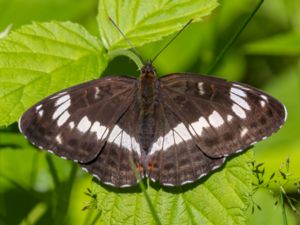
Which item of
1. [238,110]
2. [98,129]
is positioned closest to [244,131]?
[238,110]

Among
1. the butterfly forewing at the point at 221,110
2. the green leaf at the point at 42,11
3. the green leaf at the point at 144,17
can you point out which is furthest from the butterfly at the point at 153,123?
the green leaf at the point at 42,11

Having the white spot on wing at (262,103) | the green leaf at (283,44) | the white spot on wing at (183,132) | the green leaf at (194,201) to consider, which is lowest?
the green leaf at (194,201)

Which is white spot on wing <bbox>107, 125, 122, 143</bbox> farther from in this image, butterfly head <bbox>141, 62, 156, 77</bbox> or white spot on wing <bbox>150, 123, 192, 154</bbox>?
butterfly head <bbox>141, 62, 156, 77</bbox>

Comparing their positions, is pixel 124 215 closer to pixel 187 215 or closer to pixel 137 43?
pixel 187 215

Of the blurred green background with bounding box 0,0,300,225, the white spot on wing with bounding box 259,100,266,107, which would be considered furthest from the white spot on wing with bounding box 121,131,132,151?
the blurred green background with bounding box 0,0,300,225

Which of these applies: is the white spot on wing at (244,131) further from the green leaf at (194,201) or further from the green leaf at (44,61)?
the green leaf at (44,61)

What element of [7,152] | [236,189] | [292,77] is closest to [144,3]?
[236,189]
